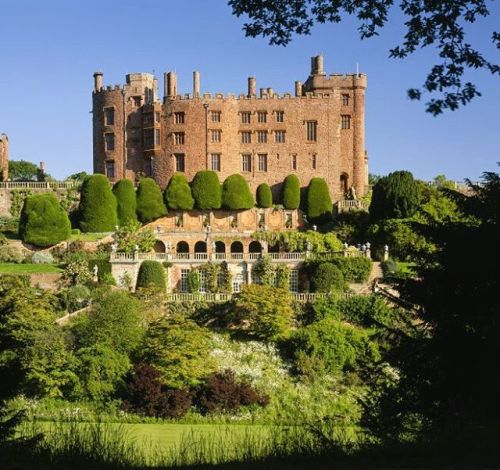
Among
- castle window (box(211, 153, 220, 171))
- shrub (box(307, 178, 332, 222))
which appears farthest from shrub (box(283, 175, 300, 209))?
castle window (box(211, 153, 220, 171))

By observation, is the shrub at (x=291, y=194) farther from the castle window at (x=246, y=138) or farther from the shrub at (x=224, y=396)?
the shrub at (x=224, y=396)

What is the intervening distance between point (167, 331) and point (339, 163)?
2506 centimetres

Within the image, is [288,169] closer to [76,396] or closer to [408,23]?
[76,396]

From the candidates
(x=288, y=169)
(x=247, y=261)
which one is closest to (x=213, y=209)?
(x=288, y=169)

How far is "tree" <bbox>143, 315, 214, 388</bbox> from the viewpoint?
126ft

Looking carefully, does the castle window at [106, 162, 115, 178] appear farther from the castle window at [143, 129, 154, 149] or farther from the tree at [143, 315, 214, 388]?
the tree at [143, 315, 214, 388]

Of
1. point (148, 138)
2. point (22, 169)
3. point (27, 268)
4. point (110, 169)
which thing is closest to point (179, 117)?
point (148, 138)

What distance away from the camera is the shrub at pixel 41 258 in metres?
52.0

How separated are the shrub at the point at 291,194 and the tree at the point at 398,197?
6.49 metres

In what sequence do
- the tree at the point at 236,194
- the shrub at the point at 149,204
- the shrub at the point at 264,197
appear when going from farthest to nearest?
the shrub at the point at 264,197, the tree at the point at 236,194, the shrub at the point at 149,204

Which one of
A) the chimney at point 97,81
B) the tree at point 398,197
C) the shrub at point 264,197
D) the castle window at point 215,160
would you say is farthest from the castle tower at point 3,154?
the tree at point 398,197

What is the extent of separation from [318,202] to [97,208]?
13.4 m

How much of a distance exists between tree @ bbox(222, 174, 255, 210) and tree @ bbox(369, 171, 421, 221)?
880 centimetres

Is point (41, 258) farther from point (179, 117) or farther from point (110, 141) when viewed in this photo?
point (179, 117)
